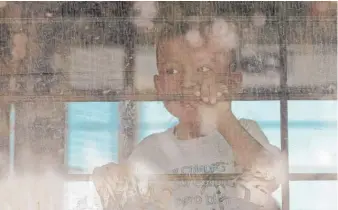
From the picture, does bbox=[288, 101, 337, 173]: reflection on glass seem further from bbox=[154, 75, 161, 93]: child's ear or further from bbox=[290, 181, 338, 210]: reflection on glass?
bbox=[154, 75, 161, 93]: child's ear

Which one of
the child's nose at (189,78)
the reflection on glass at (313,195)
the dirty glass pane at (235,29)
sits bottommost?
the reflection on glass at (313,195)

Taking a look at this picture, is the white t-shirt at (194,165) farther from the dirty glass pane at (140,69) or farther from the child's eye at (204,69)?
the child's eye at (204,69)

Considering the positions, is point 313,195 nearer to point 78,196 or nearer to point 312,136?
point 312,136

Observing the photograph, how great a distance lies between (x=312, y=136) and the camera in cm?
122

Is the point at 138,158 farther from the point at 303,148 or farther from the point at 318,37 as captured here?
the point at 318,37

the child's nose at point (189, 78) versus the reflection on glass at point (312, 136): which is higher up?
the child's nose at point (189, 78)

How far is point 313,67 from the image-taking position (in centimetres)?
124

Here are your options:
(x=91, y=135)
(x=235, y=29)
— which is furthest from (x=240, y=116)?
(x=91, y=135)

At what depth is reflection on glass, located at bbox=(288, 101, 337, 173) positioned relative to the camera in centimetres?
121

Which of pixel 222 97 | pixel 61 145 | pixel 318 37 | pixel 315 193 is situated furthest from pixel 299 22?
pixel 61 145

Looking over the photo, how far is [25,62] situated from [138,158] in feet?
1.11

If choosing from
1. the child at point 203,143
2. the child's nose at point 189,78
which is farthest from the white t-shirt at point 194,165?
the child's nose at point 189,78

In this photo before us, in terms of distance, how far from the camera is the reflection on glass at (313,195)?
120 cm

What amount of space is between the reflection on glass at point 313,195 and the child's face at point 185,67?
28cm
